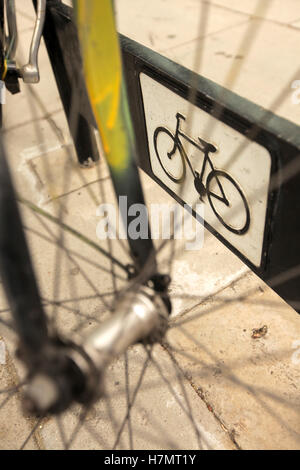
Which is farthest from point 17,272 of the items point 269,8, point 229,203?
point 269,8

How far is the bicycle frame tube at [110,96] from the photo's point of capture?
0.83 metres

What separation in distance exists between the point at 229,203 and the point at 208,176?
0.13 meters

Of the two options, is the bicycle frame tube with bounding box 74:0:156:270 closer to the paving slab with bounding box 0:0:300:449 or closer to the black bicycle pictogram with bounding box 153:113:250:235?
the black bicycle pictogram with bounding box 153:113:250:235

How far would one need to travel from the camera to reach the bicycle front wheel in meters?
1.23

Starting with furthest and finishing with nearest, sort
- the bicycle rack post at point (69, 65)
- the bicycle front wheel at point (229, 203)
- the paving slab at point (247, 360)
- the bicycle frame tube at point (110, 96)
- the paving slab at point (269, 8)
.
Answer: the paving slab at point (269, 8) < the bicycle rack post at point (69, 65) < the paving slab at point (247, 360) < the bicycle front wheel at point (229, 203) < the bicycle frame tube at point (110, 96)

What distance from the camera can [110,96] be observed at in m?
0.93

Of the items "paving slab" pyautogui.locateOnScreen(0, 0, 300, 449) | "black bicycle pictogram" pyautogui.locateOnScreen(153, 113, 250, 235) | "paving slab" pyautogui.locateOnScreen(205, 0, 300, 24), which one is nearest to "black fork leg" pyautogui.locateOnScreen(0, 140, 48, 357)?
"black bicycle pictogram" pyautogui.locateOnScreen(153, 113, 250, 235)

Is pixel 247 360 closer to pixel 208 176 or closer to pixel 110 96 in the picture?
pixel 208 176

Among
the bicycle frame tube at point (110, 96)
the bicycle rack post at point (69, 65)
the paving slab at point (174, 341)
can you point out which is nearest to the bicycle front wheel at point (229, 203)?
the bicycle frame tube at point (110, 96)

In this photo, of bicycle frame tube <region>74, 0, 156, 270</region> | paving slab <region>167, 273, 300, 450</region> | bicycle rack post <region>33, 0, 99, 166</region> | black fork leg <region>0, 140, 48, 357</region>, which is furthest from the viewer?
bicycle rack post <region>33, 0, 99, 166</region>

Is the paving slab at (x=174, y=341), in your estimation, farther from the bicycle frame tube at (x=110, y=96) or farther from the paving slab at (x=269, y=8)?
the paving slab at (x=269, y=8)

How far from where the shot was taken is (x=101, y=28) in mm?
834

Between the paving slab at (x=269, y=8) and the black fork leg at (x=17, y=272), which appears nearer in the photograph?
the black fork leg at (x=17, y=272)
